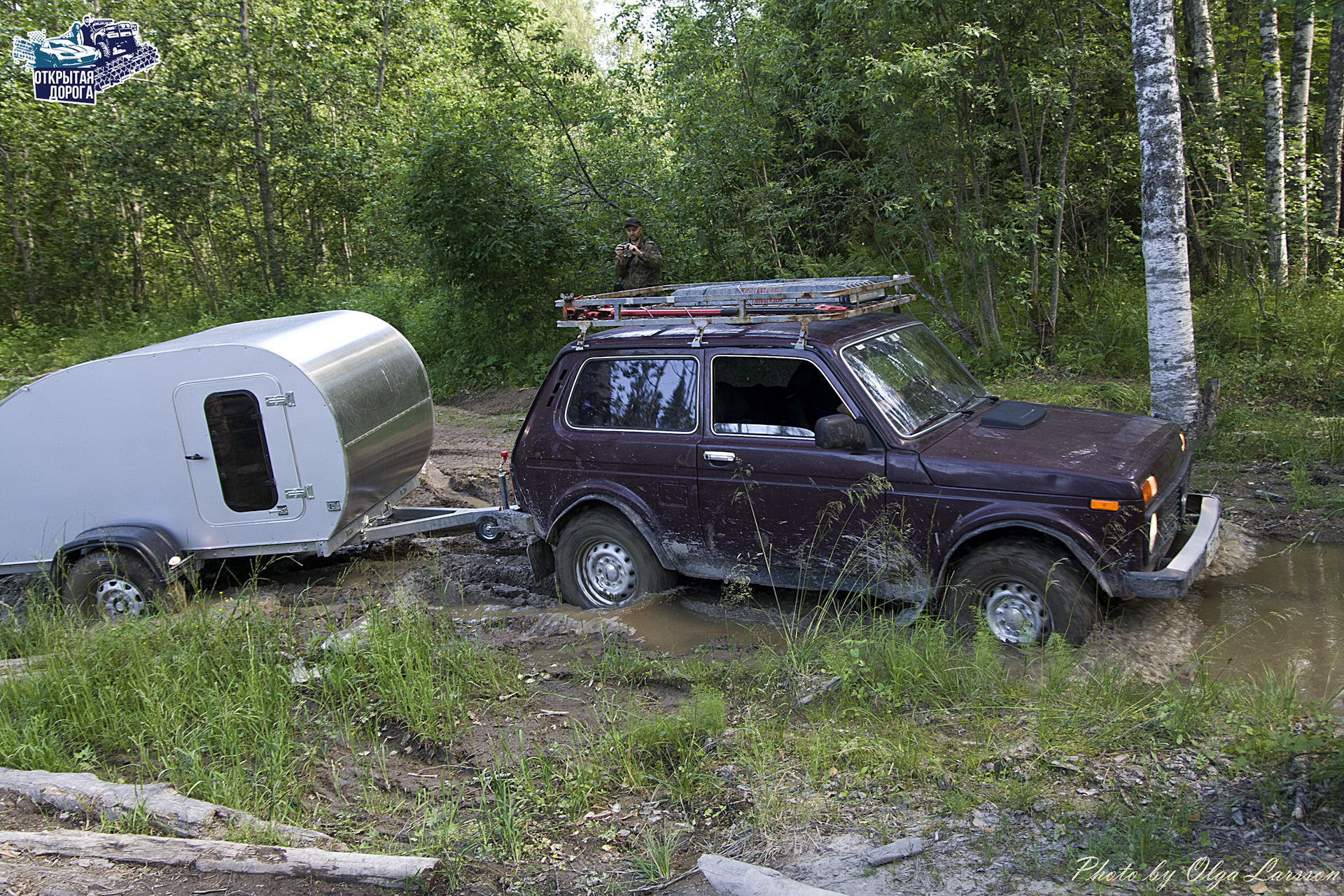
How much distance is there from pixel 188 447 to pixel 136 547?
0.81m

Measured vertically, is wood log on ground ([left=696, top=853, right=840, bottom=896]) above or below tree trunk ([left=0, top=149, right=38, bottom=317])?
below

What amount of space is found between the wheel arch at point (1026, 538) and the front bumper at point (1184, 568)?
5.5 inches

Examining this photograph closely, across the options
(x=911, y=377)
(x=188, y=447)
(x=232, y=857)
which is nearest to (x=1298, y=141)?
(x=911, y=377)

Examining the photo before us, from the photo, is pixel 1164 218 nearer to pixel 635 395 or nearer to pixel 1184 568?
pixel 1184 568

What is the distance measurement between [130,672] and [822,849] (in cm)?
373

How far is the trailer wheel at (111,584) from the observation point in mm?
6578

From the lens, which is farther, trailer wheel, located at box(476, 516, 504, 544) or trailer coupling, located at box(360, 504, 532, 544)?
trailer wheel, located at box(476, 516, 504, 544)

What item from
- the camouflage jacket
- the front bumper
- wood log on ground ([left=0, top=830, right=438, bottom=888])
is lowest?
wood log on ground ([left=0, top=830, right=438, bottom=888])

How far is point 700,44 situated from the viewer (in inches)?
495

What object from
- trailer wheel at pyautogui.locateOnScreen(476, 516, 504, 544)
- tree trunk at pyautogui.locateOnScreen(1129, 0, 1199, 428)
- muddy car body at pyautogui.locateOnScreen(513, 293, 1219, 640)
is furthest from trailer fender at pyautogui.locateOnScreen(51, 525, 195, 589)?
tree trunk at pyautogui.locateOnScreen(1129, 0, 1199, 428)

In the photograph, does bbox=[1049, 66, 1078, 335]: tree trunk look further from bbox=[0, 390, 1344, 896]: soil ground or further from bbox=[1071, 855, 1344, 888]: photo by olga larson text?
bbox=[1071, 855, 1344, 888]: photo by olga larson text

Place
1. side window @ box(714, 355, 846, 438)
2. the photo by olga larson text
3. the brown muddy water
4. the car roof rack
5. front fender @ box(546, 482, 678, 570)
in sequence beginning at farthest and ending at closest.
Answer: front fender @ box(546, 482, 678, 570) → the car roof rack → side window @ box(714, 355, 846, 438) → the brown muddy water → the photo by olga larson text

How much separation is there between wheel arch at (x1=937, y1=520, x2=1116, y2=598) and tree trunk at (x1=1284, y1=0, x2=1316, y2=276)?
8.07m

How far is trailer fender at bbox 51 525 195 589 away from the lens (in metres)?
6.55
